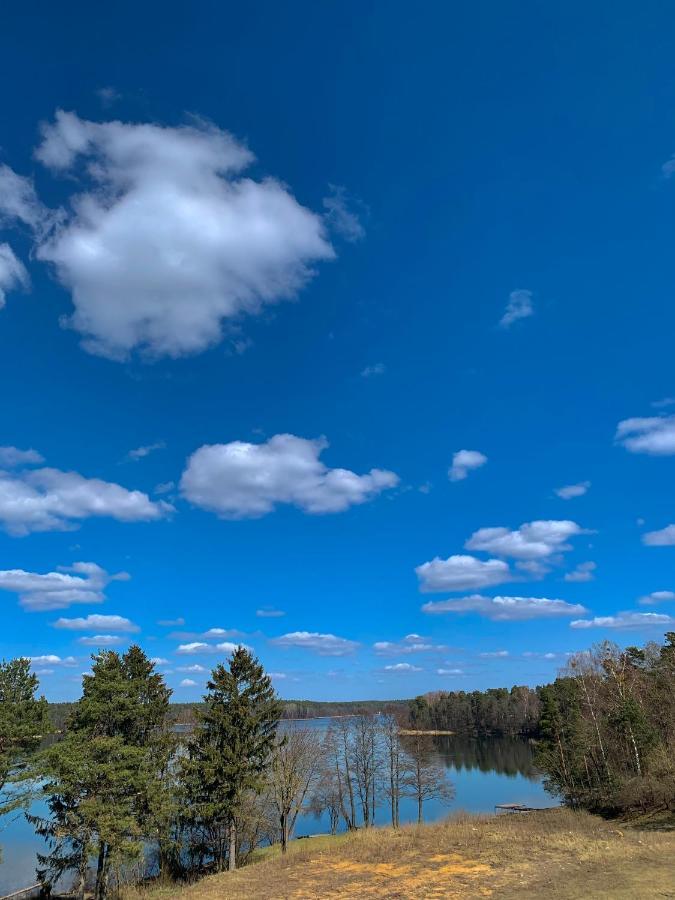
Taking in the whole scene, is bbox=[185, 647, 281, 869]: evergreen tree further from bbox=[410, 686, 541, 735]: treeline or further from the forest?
bbox=[410, 686, 541, 735]: treeline

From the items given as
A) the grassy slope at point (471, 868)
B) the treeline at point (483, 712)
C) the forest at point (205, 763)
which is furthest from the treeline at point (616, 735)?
the treeline at point (483, 712)

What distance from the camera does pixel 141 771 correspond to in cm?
2689

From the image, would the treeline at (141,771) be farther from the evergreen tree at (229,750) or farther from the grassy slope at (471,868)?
the grassy slope at (471,868)

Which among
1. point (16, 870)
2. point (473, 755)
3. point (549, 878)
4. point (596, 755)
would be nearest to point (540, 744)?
point (596, 755)

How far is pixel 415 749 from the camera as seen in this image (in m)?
54.8

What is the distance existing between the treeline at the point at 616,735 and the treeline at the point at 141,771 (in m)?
21.3

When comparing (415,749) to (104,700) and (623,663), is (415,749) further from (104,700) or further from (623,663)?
(104,700)

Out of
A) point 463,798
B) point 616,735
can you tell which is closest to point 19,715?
point 616,735

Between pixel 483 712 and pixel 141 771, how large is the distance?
454 ft

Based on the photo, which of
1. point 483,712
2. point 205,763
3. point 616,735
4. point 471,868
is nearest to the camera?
point 471,868

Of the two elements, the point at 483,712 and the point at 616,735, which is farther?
the point at 483,712

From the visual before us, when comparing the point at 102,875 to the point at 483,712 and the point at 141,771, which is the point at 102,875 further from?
the point at 483,712

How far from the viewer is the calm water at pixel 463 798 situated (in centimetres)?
4573

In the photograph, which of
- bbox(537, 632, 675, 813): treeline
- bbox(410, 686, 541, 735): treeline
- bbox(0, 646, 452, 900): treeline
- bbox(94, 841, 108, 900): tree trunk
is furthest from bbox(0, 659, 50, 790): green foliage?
bbox(410, 686, 541, 735): treeline
